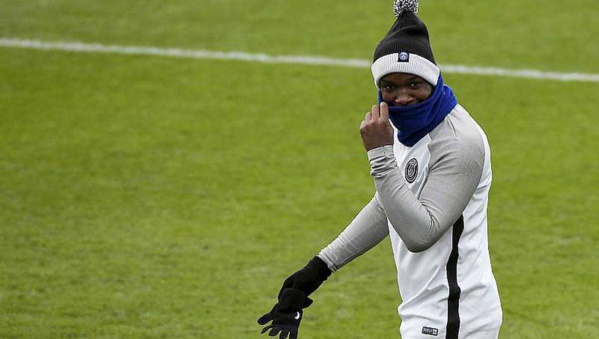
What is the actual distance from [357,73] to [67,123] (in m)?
2.64

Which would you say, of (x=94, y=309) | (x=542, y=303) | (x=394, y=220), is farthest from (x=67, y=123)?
(x=394, y=220)

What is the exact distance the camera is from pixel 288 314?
4.40 meters

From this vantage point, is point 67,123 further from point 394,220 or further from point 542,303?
point 394,220

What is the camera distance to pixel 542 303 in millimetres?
6855

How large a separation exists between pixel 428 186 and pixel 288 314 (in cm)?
82

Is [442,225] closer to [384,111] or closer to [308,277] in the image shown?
[384,111]

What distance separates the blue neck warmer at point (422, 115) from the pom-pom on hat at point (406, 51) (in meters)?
0.06

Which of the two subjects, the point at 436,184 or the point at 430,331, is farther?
the point at 430,331

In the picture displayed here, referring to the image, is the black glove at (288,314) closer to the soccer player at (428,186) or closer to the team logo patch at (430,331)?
the soccer player at (428,186)

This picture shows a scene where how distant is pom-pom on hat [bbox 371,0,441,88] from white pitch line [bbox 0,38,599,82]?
6.72m

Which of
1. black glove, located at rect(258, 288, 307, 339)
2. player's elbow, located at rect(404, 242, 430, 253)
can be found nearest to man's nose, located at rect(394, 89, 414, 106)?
player's elbow, located at rect(404, 242, 430, 253)

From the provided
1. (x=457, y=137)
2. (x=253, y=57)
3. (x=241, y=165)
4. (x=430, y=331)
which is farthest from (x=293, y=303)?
(x=253, y=57)

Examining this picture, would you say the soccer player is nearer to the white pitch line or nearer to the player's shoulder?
the player's shoulder

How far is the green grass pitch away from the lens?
691 cm
